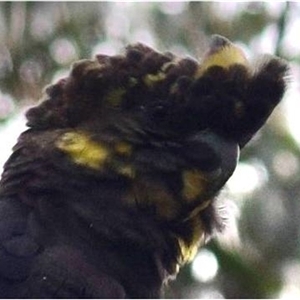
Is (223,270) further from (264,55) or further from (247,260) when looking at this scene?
(264,55)

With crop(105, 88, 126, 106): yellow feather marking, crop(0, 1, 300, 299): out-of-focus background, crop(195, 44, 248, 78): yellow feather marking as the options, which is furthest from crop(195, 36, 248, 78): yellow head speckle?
crop(0, 1, 300, 299): out-of-focus background

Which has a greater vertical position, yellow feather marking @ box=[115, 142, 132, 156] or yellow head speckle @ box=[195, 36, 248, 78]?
yellow head speckle @ box=[195, 36, 248, 78]

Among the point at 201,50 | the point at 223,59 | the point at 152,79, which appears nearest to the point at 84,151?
the point at 152,79

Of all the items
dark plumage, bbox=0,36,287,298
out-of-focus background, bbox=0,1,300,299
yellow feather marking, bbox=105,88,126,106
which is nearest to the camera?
dark plumage, bbox=0,36,287,298

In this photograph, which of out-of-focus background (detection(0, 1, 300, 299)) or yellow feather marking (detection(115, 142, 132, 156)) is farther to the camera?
out-of-focus background (detection(0, 1, 300, 299))

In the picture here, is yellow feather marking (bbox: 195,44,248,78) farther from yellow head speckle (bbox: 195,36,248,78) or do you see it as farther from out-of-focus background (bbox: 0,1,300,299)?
out-of-focus background (bbox: 0,1,300,299)

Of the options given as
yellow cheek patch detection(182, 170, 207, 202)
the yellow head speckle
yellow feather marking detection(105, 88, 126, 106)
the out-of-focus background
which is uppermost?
the yellow head speckle
